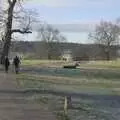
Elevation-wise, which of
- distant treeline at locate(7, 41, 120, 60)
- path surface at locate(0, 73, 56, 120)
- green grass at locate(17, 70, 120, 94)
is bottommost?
green grass at locate(17, 70, 120, 94)

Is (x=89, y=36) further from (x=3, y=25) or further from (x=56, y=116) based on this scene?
(x=56, y=116)

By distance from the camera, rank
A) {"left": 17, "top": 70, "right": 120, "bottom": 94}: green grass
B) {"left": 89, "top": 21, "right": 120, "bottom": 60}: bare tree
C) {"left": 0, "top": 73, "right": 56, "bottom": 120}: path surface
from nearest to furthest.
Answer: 1. {"left": 0, "top": 73, "right": 56, "bottom": 120}: path surface
2. {"left": 17, "top": 70, "right": 120, "bottom": 94}: green grass
3. {"left": 89, "top": 21, "right": 120, "bottom": 60}: bare tree

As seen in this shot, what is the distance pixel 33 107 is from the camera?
20906 mm

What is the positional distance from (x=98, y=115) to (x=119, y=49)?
15382 centimetres

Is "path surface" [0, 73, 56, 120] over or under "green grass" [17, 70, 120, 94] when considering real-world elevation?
over

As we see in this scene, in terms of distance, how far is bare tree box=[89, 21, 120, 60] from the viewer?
162 metres

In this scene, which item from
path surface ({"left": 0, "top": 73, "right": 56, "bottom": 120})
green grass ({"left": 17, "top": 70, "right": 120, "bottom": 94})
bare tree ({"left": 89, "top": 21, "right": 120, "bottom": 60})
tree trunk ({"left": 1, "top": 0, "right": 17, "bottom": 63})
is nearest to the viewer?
path surface ({"left": 0, "top": 73, "right": 56, "bottom": 120})

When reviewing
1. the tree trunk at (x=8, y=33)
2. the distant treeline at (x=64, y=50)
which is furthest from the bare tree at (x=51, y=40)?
the tree trunk at (x=8, y=33)

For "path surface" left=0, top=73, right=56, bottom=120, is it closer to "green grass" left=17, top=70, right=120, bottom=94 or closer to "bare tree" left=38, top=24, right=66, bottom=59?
"green grass" left=17, top=70, right=120, bottom=94

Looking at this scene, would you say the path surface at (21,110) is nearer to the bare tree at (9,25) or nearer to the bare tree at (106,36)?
the bare tree at (9,25)

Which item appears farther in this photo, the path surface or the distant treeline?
the distant treeline

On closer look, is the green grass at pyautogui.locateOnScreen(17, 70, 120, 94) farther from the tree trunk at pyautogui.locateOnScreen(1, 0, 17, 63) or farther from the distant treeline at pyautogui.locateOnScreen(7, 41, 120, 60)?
the distant treeline at pyautogui.locateOnScreen(7, 41, 120, 60)

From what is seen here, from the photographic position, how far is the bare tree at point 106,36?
16162 centimetres

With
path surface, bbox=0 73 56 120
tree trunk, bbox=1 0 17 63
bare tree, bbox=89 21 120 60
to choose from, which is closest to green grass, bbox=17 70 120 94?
path surface, bbox=0 73 56 120
